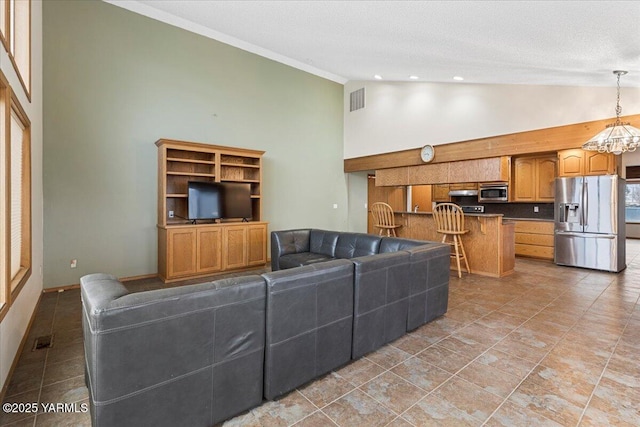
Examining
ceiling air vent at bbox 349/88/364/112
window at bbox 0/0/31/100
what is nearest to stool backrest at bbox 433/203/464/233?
ceiling air vent at bbox 349/88/364/112

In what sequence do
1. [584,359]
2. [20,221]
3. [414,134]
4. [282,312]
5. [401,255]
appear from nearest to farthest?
[282,312] → [584,359] → [401,255] → [20,221] → [414,134]

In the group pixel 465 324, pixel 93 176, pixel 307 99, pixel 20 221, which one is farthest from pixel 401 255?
pixel 307 99

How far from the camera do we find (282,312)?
1.76 m

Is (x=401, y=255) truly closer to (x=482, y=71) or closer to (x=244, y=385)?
(x=244, y=385)

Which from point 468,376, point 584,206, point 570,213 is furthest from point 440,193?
point 468,376

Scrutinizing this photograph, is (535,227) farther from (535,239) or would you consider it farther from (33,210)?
(33,210)

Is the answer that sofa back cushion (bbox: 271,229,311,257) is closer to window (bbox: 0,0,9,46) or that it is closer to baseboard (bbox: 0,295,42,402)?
baseboard (bbox: 0,295,42,402)

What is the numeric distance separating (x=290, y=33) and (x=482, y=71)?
2.95m

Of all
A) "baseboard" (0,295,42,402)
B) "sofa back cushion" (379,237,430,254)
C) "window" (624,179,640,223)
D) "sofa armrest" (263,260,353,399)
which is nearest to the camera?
"sofa armrest" (263,260,353,399)

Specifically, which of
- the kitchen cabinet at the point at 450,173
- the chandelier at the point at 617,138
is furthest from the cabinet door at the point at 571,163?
the chandelier at the point at 617,138

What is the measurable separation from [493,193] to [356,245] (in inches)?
176

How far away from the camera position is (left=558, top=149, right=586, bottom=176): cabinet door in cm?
556

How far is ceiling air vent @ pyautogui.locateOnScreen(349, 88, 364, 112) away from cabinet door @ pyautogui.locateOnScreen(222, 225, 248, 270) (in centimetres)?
438

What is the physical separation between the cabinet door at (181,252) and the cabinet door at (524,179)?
672 cm
